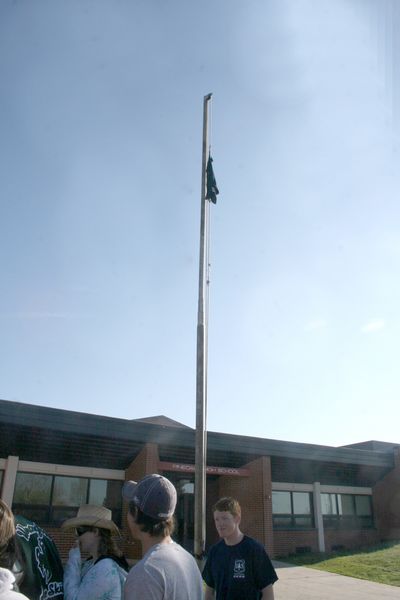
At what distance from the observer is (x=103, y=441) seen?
1770 cm

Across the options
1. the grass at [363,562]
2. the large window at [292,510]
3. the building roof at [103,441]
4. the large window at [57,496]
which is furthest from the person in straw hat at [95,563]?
the large window at [292,510]

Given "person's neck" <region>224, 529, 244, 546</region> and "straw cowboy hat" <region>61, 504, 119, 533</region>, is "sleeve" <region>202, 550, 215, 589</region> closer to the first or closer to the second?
"person's neck" <region>224, 529, 244, 546</region>

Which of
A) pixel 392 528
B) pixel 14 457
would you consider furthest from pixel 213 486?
pixel 392 528

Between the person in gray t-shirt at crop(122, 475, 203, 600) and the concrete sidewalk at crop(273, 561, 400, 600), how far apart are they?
37.7ft

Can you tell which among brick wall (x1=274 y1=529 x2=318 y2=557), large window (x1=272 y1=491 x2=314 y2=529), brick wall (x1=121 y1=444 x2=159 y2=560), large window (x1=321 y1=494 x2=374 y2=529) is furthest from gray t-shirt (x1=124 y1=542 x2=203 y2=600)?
large window (x1=321 y1=494 x2=374 y2=529)

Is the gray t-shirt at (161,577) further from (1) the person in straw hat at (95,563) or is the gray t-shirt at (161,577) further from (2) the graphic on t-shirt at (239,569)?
(2) the graphic on t-shirt at (239,569)

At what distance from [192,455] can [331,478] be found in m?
8.46

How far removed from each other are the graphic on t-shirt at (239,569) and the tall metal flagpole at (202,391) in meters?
2.85

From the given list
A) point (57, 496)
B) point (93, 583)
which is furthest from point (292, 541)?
point (93, 583)

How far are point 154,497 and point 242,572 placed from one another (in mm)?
2366

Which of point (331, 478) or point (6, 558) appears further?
point (331, 478)


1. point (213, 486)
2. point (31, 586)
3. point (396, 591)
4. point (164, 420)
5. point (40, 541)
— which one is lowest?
point (396, 591)

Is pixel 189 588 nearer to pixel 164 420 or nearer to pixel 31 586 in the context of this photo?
pixel 31 586

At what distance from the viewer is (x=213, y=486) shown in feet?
70.4
